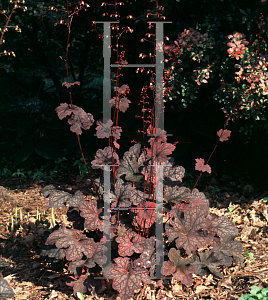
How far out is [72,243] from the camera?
2.19 meters

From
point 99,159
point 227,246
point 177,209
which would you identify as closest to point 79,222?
point 99,159

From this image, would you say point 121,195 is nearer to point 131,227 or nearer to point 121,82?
point 131,227

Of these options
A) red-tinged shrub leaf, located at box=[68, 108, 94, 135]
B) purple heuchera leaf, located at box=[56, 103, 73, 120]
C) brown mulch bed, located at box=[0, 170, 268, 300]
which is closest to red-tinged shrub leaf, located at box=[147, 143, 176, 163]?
red-tinged shrub leaf, located at box=[68, 108, 94, 135]

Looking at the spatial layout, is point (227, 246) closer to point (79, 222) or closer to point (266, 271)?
point (266, 271)

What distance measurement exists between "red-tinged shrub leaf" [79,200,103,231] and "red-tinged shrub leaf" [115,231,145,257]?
0.54 ft

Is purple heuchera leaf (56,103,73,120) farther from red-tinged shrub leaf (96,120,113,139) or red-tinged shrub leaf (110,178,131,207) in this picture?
red-tinged shrub leaf (110,178,131,207)

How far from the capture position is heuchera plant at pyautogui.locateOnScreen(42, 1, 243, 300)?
7.20 feet

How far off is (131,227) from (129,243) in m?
0.24

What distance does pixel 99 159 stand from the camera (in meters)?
2.38

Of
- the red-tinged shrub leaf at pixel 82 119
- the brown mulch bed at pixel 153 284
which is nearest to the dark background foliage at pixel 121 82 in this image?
the brown mulch bed at pixel 153 284

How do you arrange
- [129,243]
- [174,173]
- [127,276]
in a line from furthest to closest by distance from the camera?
[174,173], [129,243], [127,276]

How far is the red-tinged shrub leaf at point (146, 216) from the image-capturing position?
7.50ft

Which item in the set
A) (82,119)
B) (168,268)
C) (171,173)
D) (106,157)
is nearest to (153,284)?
(168,268)

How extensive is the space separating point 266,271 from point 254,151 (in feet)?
6.29
